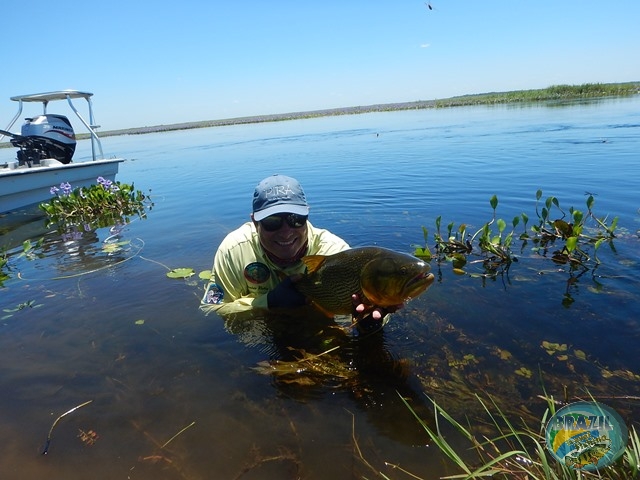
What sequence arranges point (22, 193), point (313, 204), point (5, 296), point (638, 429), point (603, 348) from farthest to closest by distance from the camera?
point (22, 193) < point (313, 204) < point (5, 296) < point (603, 348) < point (638, 429)

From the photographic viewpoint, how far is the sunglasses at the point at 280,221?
3479 millimetres

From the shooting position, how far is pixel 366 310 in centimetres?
339

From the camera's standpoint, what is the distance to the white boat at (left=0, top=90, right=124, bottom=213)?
12232 mm

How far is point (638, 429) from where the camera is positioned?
2674mm

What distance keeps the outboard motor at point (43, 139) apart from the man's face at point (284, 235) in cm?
1376

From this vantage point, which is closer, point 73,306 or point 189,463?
point 189,463

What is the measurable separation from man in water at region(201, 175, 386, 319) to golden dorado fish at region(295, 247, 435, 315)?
9.1 inches

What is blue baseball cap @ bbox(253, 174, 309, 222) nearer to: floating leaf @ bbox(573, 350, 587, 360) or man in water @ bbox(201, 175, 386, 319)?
man in water @ bbox(201, 175, 386, 319)

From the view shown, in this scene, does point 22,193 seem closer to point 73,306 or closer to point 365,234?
point 73,306

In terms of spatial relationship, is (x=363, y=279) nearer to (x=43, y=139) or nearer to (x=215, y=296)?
(x=215, y=296)

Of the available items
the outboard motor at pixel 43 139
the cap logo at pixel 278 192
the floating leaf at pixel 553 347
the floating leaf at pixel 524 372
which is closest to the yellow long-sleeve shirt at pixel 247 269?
the cap logo at pixel 278 192

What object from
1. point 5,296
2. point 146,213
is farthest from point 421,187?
point 5,296

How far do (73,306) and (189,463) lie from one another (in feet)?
12.3

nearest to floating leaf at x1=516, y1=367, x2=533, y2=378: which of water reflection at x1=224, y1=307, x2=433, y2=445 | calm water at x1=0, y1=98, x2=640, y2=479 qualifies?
calm water at x1=0, y1=98, x2=640, y2=479
